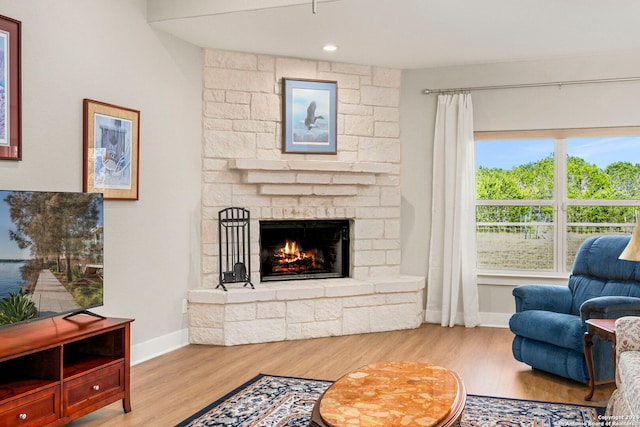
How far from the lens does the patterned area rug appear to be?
126 inches

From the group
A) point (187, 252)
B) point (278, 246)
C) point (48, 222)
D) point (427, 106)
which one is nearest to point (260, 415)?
point (48, 222)

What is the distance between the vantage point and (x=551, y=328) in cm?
399

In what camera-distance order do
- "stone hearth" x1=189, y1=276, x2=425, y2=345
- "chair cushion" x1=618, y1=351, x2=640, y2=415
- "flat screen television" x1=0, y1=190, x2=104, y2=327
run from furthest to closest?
"stone hearth" x1=189, y1=276, x2=425, y2=345
"flat screen television" x1=0, y1=190, x2=104, y2=327
"chair cushion" x1=618, y1=351, x2=640, y2=415

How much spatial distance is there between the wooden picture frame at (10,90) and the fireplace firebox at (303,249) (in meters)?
2.56

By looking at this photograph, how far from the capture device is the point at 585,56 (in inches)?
219

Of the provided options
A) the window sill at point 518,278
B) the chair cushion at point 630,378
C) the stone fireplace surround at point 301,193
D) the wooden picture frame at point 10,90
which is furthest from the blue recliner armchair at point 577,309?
the wooden picture frame at point 10,90

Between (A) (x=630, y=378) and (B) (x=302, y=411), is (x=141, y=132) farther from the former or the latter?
(A) (x=630, y=378)

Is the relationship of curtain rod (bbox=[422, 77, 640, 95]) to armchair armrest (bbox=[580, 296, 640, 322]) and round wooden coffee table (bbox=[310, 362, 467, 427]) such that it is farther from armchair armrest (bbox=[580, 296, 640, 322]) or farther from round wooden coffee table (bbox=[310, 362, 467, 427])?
round wooden coffee table (bbox=[310, 362, 467, 427])

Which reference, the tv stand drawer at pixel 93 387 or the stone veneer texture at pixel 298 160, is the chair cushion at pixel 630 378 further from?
the stone veneer texture at pixel 298 160

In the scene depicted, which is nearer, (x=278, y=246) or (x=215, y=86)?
(x=215, y=86)

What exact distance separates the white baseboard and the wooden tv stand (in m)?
1.05

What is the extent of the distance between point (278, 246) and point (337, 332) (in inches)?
39.0

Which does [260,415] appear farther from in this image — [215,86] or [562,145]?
[562,145]

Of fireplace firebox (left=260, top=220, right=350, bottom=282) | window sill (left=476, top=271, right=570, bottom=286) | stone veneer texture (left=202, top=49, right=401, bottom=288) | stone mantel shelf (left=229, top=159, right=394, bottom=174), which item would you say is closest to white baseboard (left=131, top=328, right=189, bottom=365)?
stone veneer texture (left=202, top=49, right=401, bottom=288)
